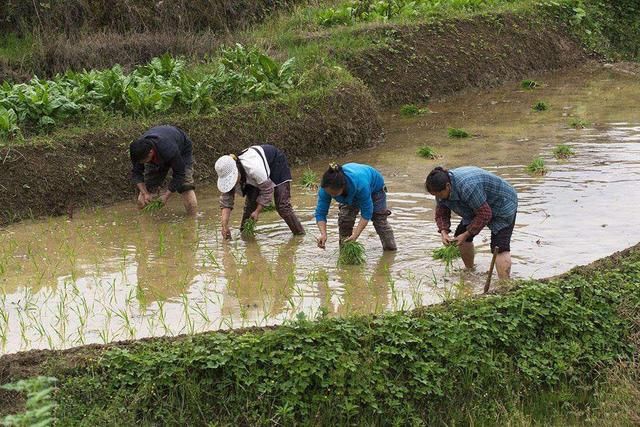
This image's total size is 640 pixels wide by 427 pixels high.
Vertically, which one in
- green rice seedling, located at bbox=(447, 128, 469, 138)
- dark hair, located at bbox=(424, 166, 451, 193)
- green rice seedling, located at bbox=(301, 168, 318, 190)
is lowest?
green rice seedling, located at bbox=(447, 128, 469, 138)

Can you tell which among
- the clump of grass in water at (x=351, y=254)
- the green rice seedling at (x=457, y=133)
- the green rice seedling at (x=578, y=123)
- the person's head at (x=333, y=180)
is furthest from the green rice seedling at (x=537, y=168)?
the person's head at (x=333, y=180)

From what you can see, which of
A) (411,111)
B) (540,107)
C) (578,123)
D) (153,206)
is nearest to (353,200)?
(153,206)

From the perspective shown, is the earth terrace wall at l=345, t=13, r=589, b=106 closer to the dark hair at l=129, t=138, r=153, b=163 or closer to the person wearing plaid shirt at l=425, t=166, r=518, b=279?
the dark hair at l=129, t=138, r=153, b=163

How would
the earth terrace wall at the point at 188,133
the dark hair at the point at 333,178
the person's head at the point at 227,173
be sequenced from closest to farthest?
the dark hair at the point at 333,178
the person's head at the point at 227,173
the earth terrace wall at the point at 188,133

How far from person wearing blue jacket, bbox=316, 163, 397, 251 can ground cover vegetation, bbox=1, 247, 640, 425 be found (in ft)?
5.22

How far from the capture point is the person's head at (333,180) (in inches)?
347

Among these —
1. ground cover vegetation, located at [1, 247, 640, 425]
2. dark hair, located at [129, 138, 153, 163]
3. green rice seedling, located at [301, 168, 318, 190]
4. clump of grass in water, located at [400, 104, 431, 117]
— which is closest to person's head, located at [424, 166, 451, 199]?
ground cover vegetation, located at [1, 247, 640, 425]

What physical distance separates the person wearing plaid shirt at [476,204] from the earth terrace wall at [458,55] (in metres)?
7.88

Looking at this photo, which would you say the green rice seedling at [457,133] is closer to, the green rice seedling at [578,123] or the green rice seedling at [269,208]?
the green rice seedling at [578,123]

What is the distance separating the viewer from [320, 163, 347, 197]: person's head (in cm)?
881

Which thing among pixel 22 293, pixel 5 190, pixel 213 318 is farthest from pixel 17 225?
pixel 213 318

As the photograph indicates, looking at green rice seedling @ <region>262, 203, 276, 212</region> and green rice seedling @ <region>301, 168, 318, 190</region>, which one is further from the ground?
green rice seedling @ <region>262, 203, 276, 212</region>

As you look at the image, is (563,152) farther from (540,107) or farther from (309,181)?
(309,181)

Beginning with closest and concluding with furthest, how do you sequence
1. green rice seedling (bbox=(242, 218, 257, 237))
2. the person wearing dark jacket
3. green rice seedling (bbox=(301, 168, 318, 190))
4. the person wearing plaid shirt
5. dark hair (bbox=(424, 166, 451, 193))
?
1. dark hair (bbox=(424, 166, 451, 193))
2. the person wearing plaid shirt
3. green rice seedling (bbox=(242, 218, 257, 237))
4. the person wearing dark jacket
5. green rice seedling (bbox=(301, 168, 318, 190))
